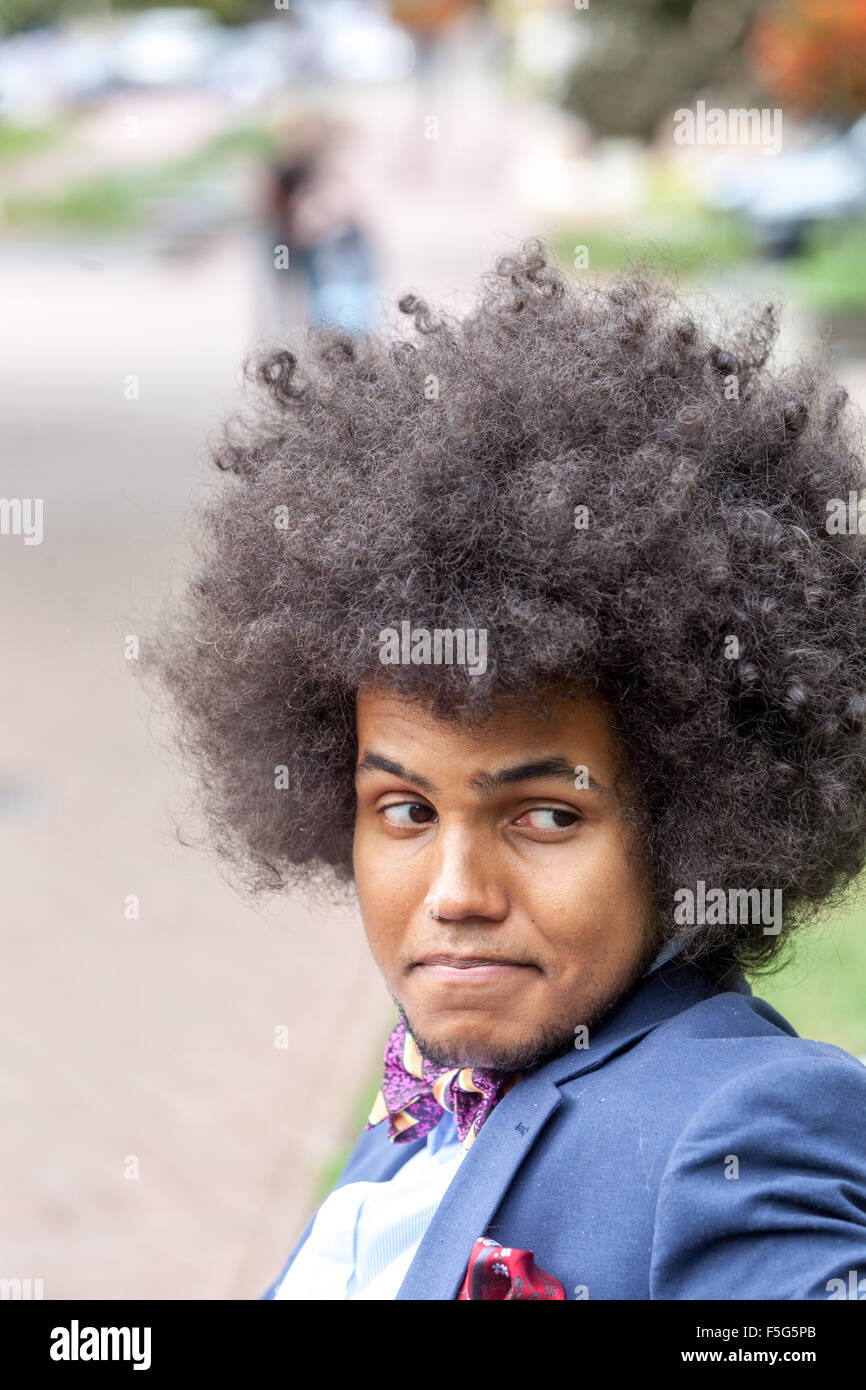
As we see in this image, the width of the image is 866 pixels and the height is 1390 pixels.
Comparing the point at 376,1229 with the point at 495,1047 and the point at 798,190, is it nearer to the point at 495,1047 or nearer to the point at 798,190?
the point at 495,1047

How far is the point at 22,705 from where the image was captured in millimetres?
8500

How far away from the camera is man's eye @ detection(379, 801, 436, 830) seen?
1922 mm

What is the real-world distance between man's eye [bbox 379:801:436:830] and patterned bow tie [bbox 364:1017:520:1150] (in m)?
0.31

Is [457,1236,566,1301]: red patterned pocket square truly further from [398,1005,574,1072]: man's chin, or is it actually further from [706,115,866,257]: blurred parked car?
[706,115,866,257]: blurred parked car

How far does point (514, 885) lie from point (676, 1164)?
380 mm

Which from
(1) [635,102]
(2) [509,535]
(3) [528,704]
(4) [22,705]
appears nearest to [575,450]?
(2) [509,535]

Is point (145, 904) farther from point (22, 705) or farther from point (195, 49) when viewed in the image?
point (195, 49)

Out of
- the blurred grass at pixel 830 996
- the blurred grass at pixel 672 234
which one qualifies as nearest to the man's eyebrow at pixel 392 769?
the blurred grass at pixel 830 996

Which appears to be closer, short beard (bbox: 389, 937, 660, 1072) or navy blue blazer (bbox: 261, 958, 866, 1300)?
navy blue blazer (bbox: 261, 958, 866, 1300)

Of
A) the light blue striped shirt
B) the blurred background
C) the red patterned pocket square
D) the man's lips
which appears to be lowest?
the red patterned pocket square

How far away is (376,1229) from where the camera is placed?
206 centimetres

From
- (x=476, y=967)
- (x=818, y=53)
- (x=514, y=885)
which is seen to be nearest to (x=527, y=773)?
(x=514, y=885)

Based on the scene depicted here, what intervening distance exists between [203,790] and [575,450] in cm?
96

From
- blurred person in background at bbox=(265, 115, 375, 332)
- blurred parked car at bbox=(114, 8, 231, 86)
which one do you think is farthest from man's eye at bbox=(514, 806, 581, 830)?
blurred parked car at bbox=(114, 8, 231, 86)
